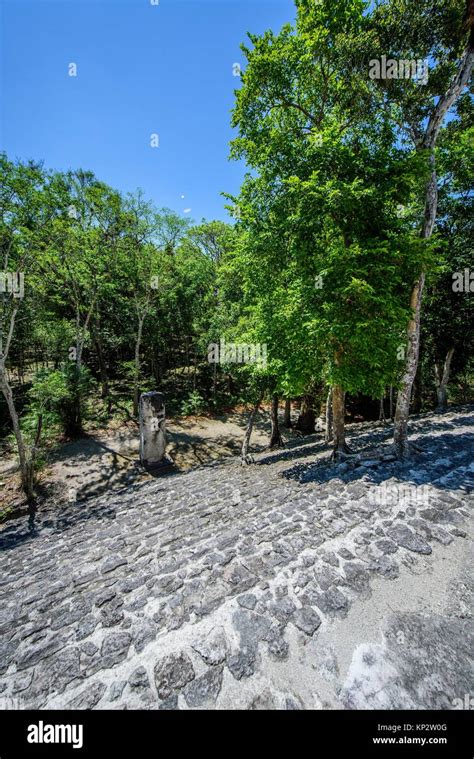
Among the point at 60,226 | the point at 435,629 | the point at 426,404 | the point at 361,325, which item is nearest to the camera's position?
the point at 435,629

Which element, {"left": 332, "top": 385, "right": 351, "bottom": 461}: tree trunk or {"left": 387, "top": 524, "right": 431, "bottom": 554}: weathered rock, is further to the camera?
{"left": 332, "top": 385, "right": 351, "bottom": 461}: tree trunk

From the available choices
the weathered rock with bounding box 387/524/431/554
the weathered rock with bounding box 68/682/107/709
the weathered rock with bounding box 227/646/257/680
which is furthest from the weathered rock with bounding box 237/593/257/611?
the weathered rock with bounding box 387/524/431/554

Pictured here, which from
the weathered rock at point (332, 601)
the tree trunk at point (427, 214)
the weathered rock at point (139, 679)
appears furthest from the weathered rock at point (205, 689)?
the tree trunk at point (427, 214)

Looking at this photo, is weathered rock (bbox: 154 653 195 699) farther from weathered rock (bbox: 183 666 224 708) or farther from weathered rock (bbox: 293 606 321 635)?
weathered rock (bbox: 293 606 321 635)

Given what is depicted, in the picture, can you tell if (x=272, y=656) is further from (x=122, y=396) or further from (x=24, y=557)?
(x=122, y=396)

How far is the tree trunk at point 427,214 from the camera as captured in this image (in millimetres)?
6432

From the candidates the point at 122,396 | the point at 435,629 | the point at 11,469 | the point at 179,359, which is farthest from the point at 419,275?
the point at 179,359

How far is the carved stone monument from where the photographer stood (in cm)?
1291

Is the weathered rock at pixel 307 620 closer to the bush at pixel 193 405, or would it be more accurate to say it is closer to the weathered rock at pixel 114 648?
the weathered rock at pixel 114 648

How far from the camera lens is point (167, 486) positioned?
10242 mm

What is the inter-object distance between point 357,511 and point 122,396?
67.1 ft

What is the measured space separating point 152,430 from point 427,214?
1303 centimetres

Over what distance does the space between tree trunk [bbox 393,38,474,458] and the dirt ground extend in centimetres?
910

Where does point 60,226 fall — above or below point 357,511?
above
